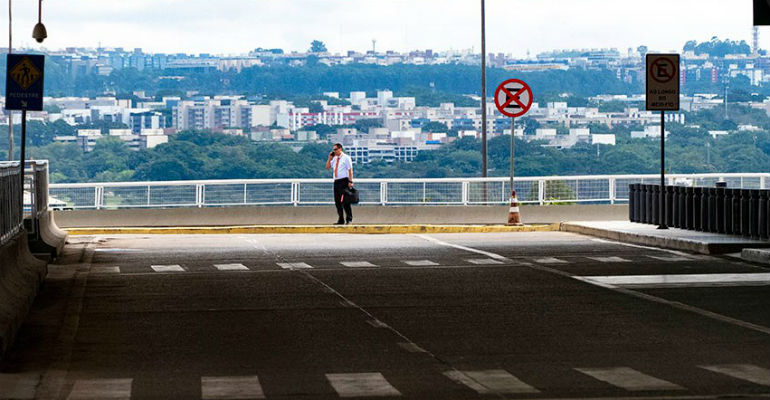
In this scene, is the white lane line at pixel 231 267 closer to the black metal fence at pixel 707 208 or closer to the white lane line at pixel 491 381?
the black metal fence at pixel 707 208

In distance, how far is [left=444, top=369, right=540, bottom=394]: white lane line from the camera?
1016cm

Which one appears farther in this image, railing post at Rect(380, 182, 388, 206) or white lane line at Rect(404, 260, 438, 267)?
railing post at Rect(380, 182, 388, 206)

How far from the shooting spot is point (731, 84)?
321 ft

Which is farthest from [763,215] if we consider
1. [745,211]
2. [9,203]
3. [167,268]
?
[9,203]

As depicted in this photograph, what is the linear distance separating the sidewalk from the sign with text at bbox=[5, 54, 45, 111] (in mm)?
10541

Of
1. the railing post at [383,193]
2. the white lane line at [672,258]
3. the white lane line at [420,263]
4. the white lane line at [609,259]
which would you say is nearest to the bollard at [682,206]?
the white lane line at [672,258]

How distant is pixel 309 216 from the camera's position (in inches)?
1368

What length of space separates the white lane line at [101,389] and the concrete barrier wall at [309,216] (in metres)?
23.6

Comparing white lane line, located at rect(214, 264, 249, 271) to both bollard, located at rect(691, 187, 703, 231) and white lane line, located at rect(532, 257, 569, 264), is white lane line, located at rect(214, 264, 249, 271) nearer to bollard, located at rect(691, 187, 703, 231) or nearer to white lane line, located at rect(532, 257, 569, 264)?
white lane line, located at rect(532, 257, 569, 264)

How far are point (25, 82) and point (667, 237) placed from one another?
36.0 feet

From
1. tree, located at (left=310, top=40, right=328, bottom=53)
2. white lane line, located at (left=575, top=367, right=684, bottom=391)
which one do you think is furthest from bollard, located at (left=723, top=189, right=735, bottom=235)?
tree, located at (left=310, top=40, right=328, bottom=53)

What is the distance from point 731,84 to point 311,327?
8779cm

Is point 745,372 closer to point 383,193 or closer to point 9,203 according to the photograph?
point 9,203

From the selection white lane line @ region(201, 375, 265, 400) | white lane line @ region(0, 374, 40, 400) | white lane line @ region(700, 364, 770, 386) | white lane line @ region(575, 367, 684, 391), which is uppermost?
white lane line @ region(700, 364, 770, 386)
